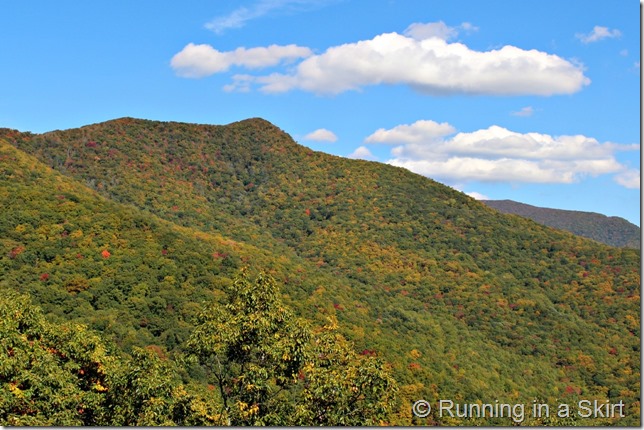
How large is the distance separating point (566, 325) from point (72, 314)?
198 feet

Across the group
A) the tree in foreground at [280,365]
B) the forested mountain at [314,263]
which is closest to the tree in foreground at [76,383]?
the forested mountain at [314,263]

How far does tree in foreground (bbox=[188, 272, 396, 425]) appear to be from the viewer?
16.7 metres

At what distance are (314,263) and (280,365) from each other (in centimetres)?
7415

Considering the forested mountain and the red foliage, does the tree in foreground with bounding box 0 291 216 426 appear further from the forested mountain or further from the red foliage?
the red foliage

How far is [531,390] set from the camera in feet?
202

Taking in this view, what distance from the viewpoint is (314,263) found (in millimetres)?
92312

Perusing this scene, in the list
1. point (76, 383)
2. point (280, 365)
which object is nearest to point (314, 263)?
point (76, 383)

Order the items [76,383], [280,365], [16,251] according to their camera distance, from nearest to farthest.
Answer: [280,365], [76,383], [16,251]

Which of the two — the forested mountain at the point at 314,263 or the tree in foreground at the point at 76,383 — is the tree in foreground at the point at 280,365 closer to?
the forested mountain at the point at 314,263

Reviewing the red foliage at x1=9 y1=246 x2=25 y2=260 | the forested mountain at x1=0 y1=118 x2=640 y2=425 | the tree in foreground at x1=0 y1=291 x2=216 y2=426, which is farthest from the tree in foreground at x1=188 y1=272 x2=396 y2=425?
the red foliage at x1=9 y1=246 x2=25 y2=260

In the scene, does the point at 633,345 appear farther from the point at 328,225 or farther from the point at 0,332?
the point at 0,332


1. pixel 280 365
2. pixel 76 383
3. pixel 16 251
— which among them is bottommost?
pixel 76 383

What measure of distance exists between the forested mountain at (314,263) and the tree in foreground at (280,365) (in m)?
0.19

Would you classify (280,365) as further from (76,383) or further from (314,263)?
(314,263)
